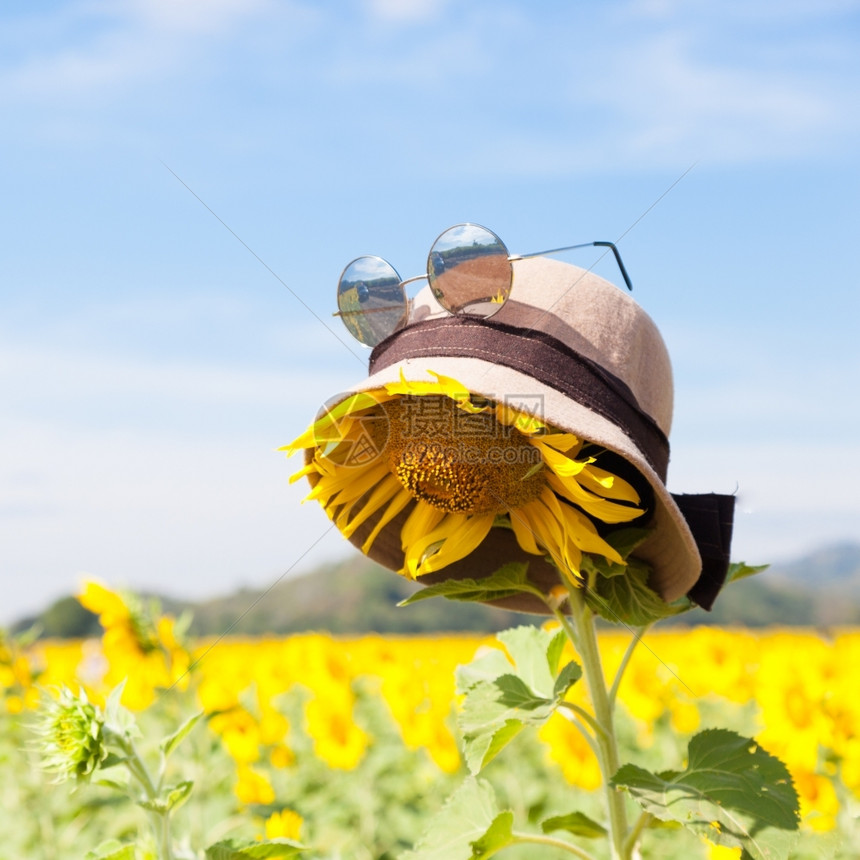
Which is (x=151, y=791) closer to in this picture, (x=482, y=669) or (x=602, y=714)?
(x=482, y=669)

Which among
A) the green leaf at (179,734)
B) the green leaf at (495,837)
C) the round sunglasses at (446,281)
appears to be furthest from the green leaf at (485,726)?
the round sunglasses at (446,281)

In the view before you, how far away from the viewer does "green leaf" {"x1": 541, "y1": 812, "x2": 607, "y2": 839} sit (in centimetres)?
175

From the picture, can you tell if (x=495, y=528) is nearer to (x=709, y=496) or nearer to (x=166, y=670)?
(x=709, y=496)

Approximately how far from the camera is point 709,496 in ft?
5.96

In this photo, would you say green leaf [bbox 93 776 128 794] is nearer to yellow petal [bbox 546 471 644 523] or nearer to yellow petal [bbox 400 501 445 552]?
yellow petal [bbox 400 501 445 552]

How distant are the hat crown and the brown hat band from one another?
0.07 ft

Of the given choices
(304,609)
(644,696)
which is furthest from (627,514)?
(304,609)

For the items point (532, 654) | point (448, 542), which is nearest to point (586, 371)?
point (448, 542)

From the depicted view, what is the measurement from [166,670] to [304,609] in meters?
21.2

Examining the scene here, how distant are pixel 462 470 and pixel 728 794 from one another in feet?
2.46

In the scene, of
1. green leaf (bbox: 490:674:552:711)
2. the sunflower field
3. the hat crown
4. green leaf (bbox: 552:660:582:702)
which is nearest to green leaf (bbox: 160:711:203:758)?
the sunflower field

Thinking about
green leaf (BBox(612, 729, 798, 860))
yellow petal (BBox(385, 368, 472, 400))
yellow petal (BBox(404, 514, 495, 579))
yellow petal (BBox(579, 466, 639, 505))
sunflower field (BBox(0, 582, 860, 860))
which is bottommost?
sunflower field (BBox(0, 582, 860, 860))

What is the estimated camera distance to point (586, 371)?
1.63m

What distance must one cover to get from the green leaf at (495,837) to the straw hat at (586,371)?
1.78 ft
